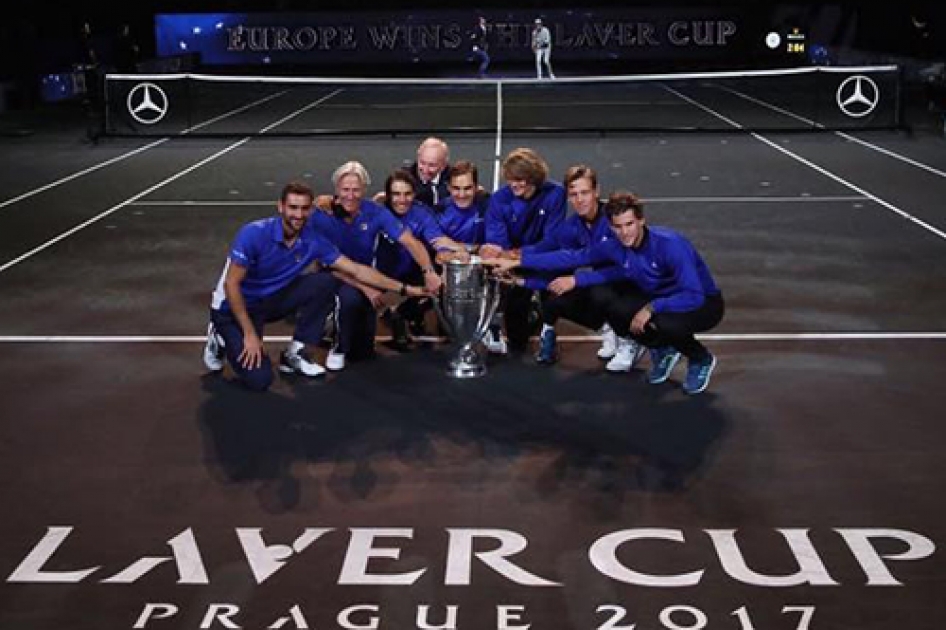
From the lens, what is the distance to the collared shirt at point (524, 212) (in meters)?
9.45

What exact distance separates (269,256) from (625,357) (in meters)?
2.30

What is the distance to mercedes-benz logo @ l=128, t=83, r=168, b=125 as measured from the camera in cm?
2620

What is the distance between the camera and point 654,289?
8.59 m

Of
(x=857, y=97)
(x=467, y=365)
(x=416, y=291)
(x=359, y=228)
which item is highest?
(x=359, y=228)

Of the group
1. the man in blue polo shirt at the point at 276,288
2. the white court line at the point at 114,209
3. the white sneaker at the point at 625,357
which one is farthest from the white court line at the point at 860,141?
the man in blue polo shirt at the point at 276,288

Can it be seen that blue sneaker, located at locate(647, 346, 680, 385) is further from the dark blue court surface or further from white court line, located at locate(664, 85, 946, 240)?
white court line, located at locate(664, 85, 946, 240)

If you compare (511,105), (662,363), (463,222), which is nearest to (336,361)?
(463,222)

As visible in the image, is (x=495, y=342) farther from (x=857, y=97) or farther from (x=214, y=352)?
(x=857, y=97)

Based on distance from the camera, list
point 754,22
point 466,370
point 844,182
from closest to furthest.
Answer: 1. point 466,370
2. point 844,182
3. point 754,22

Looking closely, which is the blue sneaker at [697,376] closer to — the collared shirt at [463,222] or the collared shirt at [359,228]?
the collared shirt at [463,222]

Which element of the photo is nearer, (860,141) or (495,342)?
(495,342)

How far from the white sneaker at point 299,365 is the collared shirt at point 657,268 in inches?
67.7

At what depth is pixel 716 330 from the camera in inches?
398

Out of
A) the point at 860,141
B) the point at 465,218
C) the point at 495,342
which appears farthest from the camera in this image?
the point at 860,141
